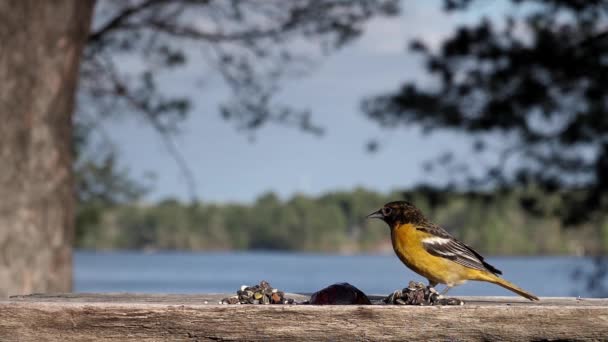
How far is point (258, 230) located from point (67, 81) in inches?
1052

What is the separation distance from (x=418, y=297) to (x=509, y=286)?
2.92 feet

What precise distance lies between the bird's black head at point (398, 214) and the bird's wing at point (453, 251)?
0.25 ft

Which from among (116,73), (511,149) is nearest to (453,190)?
(511,149)

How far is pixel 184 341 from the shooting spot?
3.02 meters

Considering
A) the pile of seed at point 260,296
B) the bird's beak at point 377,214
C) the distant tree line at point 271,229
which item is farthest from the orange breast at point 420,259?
the distant tree line at point 271,229

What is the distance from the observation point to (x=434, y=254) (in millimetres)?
4207

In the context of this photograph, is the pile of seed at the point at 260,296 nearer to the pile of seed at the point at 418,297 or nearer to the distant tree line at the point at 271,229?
the pile of seed at the point at 418,297

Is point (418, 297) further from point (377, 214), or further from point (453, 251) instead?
point (377, 214)

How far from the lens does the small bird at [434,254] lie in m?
4.18

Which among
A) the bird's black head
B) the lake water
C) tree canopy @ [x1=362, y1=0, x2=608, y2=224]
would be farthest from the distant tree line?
the bird's black head

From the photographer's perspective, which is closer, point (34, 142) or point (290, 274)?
point (34, 142)

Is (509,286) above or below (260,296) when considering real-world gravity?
above

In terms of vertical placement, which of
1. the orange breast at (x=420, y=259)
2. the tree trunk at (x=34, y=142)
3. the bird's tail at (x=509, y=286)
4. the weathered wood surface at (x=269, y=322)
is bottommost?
the weathered wood surface at (x=269, y=322)

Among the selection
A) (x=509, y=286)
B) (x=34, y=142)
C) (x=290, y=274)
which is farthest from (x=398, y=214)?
(x=290, y=274)
